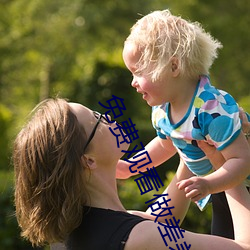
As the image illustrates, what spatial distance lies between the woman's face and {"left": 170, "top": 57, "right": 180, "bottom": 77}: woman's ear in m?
0.34

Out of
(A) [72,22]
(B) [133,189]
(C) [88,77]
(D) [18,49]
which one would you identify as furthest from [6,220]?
(D) [18,49]

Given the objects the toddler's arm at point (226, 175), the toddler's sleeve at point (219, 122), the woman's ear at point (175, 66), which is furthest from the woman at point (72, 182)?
the woman's ear at point (175, 66)

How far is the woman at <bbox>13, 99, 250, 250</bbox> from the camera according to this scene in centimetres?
257

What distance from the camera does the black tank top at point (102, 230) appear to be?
97.8 inches

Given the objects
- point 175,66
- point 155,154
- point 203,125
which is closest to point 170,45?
point 175,66

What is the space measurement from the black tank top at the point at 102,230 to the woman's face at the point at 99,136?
22cm

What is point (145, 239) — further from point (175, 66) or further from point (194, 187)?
point (175, 66)

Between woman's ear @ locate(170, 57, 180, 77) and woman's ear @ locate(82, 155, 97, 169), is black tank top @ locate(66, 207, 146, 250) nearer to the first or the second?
woman's ear @ locate(82, 155, 97, 169)

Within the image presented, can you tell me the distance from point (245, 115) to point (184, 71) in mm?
293

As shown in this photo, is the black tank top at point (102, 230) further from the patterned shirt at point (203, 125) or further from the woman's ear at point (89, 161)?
the patterned shirt at point (203, 125)

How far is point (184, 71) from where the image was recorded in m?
2.73

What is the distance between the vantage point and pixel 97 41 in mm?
13875

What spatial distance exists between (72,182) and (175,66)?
608 mm

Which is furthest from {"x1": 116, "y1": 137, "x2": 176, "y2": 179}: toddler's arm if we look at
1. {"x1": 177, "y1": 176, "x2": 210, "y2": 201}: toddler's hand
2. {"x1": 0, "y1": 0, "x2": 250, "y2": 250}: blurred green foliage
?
{"x1": 0, "y1": 0, "x2": 250, "y2": 250}: blurred green foliage
